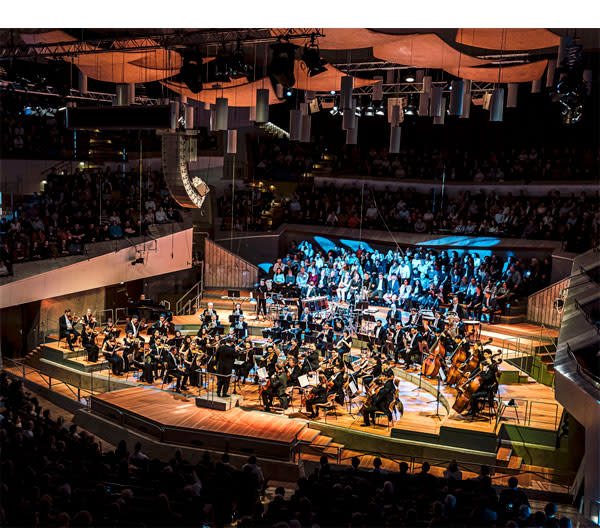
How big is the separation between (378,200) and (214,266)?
561cm

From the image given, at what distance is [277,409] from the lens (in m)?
12.7

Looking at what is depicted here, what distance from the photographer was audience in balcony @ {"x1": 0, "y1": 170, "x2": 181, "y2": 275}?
52.6ft

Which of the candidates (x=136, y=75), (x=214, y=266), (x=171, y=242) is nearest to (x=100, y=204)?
(x=171, y=242)

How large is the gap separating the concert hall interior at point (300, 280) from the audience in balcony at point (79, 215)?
7cm

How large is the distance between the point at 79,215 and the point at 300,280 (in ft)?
20.1

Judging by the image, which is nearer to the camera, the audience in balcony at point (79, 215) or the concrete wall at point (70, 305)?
the audience in balcony at point (79, 215)

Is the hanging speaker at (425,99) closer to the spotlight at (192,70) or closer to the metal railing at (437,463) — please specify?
the spotlight at (192,70)

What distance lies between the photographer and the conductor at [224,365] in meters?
12.8

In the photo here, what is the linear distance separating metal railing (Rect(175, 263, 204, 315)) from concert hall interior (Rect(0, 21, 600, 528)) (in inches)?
8.1

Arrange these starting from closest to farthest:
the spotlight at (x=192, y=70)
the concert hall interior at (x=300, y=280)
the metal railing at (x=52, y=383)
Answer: the concert hall interior at (x=300, y=280) → the spotlight at (x=192, y=70) → the metal railing at (x=52, y=383)

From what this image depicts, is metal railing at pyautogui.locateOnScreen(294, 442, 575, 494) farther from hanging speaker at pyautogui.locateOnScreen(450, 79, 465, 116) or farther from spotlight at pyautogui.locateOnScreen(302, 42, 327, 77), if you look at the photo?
spotlight at pyautogui.locateOnScreen(302, 42, 327, 77)

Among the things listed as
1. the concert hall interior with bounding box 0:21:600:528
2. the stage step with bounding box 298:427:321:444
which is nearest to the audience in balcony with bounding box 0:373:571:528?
the concert hall interior with bounding box 0:21:600:528

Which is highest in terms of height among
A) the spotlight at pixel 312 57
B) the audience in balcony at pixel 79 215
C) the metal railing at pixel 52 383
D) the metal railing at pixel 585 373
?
the spotlight at pixel 312 57

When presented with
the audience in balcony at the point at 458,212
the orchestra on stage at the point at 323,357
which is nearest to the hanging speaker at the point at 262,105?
the orchestra on stage at the point at 323,357
